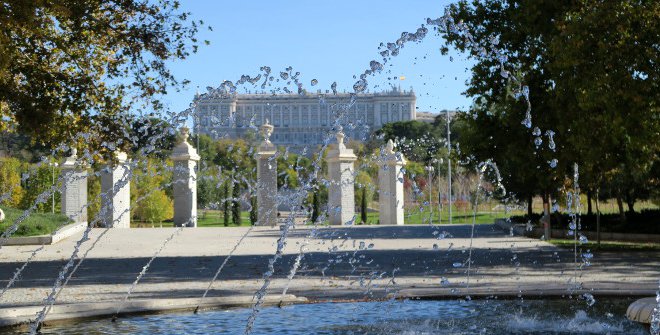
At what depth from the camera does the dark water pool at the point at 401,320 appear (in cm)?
805

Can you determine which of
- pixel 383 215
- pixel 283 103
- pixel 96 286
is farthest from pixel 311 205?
pixel 283 103

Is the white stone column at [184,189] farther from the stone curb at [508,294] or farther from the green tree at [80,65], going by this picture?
the stone curb at [508,294]

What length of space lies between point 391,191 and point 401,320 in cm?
2967

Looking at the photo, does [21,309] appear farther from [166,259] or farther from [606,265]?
[606,265]

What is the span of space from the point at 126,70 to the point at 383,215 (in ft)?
72.7

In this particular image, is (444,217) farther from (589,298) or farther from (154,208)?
(589,298)

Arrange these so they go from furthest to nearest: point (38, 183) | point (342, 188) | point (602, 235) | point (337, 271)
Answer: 1. point (38, 183)
2. point (342, 188)
3. point (602, 235)
4. point (337, 271)

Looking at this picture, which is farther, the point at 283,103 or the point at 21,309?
the point at 283,103

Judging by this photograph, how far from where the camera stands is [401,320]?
8.70 meters

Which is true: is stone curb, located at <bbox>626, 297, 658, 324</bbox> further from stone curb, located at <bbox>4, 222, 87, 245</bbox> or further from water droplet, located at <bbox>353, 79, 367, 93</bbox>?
stone curb, located at <bbox>4, 222, 87, 245</bbox>

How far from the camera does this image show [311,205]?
138 feet

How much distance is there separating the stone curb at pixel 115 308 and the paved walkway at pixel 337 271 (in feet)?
1.95

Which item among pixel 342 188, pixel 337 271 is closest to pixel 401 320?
pixel 337 271

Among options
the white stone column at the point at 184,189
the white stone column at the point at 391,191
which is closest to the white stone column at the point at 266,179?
the white stone column at the point at 184,189
